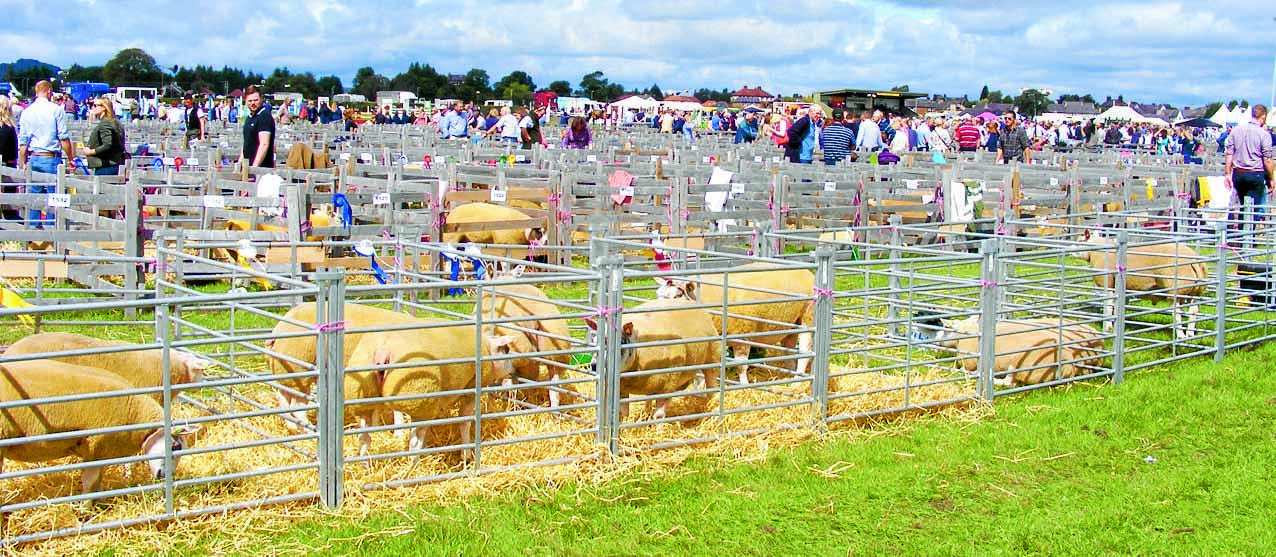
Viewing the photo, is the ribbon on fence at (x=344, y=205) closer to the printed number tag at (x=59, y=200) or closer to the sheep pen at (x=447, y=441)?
the printed number tag at (x=59, y=200)

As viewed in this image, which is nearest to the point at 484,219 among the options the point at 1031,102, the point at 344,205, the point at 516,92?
the point at 344,205

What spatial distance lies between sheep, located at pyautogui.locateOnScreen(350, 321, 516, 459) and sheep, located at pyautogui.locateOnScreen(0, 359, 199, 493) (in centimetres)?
99

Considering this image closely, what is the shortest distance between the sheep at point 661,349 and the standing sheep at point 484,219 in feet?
24.6

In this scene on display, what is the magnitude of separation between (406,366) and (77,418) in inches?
59.2

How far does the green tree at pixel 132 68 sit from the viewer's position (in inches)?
4491

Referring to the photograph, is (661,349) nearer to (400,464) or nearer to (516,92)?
(400,464)

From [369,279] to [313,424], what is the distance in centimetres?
687

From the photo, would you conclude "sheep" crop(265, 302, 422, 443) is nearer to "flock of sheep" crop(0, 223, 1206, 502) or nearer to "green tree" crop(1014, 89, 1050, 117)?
"flock of sheep" crop(0, 223, 1206, 502)

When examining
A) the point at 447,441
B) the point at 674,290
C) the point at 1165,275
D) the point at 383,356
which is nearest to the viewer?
the point at 383,356

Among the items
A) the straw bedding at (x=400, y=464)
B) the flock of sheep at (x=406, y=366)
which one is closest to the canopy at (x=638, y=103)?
the flock of sheep at (x=406, y=366)

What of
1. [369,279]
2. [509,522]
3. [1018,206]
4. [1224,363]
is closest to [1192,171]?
[1018,206]

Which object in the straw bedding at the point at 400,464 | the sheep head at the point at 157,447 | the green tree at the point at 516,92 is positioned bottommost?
the straw bedding at the point at 400,464

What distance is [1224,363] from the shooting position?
1072 centimetres

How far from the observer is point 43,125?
16.6 metres
